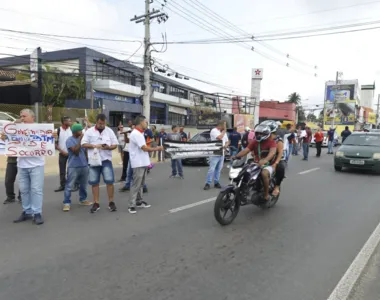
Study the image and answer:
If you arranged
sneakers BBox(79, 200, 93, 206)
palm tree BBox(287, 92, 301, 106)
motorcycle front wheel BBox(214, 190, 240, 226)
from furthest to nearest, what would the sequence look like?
1. palm tree BBox(287, 92, 301, 106)
2. sneakers BBox(79, 200, 93, 206)
3. motorcycle front wheel BBox(214, 190, 240, 226)

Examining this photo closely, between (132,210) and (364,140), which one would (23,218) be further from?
(364,140)

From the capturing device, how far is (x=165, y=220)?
17.8ft

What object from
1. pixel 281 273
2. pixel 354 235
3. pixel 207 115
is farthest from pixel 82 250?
pixel 207 115

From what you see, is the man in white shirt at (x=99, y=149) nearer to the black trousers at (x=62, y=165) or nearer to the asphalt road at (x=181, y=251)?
the asphalt road at (x=181, y=251)

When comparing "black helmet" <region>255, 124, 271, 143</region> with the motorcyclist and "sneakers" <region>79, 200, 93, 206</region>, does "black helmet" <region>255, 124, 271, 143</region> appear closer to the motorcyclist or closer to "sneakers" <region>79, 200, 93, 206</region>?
the motorcyclist

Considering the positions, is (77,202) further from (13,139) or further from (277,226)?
(277,226)

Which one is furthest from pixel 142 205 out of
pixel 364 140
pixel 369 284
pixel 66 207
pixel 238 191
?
pixel 364 140

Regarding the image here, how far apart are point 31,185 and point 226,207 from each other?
3234mm

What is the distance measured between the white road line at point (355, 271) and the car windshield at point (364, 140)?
8.43m

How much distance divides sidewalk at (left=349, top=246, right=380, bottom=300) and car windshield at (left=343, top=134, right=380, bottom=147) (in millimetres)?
9466

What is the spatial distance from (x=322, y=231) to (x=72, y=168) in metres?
4.58

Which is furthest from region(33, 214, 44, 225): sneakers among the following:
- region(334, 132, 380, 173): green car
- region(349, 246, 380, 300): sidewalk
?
region(334, 132, 380, 173): green car

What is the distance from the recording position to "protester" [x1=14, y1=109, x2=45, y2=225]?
512cm

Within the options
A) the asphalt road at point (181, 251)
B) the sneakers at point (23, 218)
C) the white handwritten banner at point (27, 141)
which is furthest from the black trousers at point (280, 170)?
the sneakers at point (23, 218)
